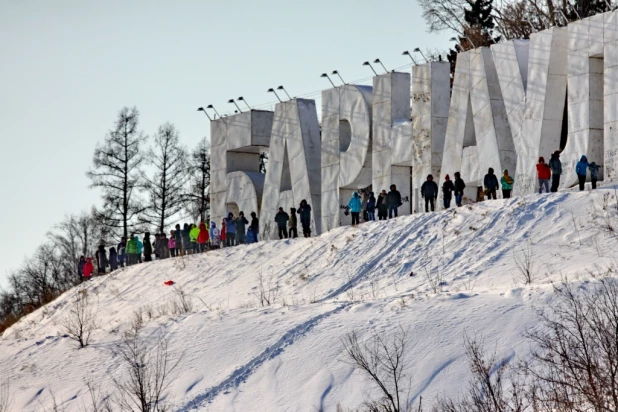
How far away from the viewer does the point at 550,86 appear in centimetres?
3234

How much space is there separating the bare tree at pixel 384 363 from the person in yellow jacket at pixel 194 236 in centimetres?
1473

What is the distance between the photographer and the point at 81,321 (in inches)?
1339

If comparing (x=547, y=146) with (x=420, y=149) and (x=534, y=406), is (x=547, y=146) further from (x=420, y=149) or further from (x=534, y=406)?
(x=534, y=406)

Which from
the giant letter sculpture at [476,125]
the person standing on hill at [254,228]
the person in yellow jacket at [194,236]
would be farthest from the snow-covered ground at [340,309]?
the person in yellow jacket at [194,236]

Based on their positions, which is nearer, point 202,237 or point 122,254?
point 202,237

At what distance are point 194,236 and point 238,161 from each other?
124 inches

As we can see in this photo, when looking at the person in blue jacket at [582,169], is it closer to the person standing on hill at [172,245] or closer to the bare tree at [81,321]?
the bare tree at [81,321]

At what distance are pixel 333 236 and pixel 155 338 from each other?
648 cm

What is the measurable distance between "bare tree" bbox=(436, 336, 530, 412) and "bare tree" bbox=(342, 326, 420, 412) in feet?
2.80

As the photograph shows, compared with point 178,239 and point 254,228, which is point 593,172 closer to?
point 254,228

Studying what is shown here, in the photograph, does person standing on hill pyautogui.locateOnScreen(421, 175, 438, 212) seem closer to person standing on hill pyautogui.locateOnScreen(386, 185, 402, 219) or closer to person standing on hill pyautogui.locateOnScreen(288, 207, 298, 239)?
person standing on hill pyautogui.locateOnScreen(386, 185, 402, 219)

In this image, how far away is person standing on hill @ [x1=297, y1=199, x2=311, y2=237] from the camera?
118 ft

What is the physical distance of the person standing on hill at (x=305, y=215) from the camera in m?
36.0

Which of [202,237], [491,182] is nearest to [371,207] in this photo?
[491,182]
